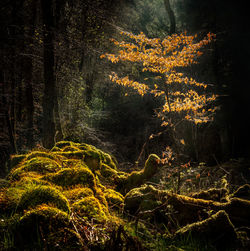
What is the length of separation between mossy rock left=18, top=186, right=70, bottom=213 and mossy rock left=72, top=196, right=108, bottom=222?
252 millimetres

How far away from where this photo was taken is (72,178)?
3.10 m

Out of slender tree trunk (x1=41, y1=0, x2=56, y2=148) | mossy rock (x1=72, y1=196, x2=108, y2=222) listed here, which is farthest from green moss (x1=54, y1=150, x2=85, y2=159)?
slender tree trunk (x1=41, y1=0, x2=56, y2=148)

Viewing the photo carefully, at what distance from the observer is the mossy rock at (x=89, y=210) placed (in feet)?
7.72

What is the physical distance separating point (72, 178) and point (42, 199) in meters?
0.97

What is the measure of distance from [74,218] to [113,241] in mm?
600

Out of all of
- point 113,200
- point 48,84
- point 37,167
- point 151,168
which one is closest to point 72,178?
point 37,167

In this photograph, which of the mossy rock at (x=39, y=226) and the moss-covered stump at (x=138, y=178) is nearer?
the mossy rock at (x=39, y=226)

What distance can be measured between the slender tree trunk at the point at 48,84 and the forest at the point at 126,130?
4 centimetres

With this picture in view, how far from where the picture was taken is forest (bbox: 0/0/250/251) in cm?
226

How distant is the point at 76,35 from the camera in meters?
10.1

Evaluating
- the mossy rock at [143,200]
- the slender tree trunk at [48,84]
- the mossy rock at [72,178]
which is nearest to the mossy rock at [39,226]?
the mossy rock at [72,178]

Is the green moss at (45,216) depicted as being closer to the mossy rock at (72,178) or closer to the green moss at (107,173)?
the mossy rock at (72,178)

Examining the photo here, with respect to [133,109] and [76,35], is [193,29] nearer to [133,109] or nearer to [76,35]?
[76,35]

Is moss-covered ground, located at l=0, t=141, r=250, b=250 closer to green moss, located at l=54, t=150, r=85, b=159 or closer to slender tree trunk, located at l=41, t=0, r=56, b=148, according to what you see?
green moss, located at l=54, t=150, r=85, b=159
